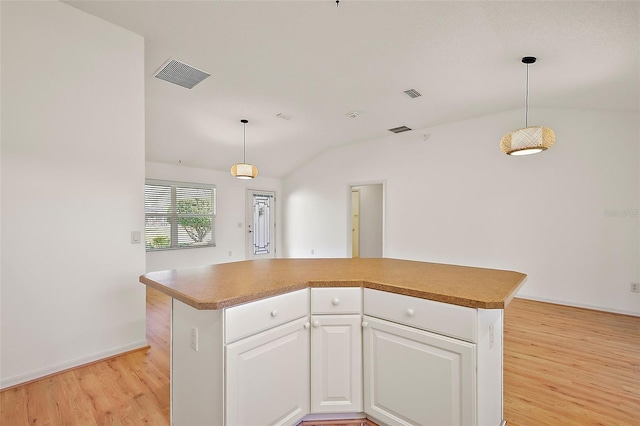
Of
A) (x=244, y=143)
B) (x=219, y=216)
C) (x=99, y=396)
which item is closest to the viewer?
(x=99, y=396)

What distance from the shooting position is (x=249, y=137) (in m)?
5.22

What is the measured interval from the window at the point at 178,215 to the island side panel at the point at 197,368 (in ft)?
14.6

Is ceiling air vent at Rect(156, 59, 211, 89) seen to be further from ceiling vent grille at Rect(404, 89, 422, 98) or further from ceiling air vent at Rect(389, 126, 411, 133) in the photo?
ceiling air vent at Rect(389, 126, 411, 133)

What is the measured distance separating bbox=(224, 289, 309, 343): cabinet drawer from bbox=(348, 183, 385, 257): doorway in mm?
4682

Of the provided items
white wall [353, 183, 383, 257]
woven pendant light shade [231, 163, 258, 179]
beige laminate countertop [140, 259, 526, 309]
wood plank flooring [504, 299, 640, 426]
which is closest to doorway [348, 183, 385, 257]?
white wall [353, 183, 383, 257]

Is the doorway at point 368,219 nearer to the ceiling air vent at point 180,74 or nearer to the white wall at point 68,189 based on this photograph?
the ceiling air vent at point 180,74

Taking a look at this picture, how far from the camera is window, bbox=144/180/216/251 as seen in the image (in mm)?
5426

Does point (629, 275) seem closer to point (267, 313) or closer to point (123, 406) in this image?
point (267, 313)

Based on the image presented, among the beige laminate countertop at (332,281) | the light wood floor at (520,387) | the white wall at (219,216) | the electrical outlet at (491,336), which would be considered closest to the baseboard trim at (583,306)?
the light wood floor at (520,387)

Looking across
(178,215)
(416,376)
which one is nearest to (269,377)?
(416,376)

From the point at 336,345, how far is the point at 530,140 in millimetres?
2504

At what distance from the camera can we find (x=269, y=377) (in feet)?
4.72

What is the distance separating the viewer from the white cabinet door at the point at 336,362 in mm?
1614

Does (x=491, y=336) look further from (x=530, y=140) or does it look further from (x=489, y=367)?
(x=530, y=140)
